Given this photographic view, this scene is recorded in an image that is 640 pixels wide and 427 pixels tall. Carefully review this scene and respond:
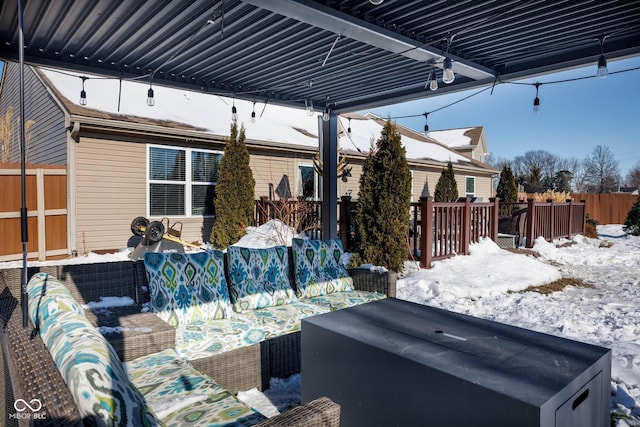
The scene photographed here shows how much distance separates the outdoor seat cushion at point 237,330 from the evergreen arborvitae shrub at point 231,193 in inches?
204

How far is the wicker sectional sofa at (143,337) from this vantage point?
1.50 m

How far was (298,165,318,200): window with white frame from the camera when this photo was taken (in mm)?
10774

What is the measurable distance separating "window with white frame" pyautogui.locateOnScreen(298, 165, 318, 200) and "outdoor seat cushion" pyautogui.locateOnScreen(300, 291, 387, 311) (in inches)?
275

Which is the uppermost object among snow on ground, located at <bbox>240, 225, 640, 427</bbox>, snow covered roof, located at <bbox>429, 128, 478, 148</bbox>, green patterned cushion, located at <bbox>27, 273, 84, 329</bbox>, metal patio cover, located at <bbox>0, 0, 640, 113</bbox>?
snow covered roof, located at <bbox>429, 128, 478, 148</bbox>

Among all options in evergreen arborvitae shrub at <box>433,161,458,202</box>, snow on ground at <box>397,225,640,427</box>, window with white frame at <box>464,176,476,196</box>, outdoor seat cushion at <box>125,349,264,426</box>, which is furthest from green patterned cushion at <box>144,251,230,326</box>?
window with white frame at <box>464,176,476,196</box>

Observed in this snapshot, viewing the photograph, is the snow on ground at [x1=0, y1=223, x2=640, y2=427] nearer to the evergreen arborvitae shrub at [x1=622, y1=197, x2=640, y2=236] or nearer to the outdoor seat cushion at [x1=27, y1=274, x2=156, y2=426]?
the outdoor seat cushion at [x1=27, y1=274, x2=156, y2=426]

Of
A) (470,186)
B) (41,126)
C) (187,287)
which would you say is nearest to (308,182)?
(41,126)

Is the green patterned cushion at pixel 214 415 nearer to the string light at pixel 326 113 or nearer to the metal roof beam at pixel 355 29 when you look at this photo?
the metal roof beam at pixel 355 29

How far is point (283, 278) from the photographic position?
3.68 m

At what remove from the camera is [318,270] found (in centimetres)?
396

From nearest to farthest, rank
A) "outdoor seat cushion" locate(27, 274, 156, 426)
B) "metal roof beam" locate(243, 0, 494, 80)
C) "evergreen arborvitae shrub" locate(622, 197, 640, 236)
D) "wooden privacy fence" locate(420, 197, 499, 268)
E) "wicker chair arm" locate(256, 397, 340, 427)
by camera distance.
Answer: "outdoor seat cushion" locate(27, 274, 156, 426) < "wicker chair arm" locate(256, 397, 340, 427) < "metal roof beam" locate(243, 0, 494, 80) < "wooden privacy fence" locate(420, 197, 499, 268) < "evergreen arborvitae shrub" locate(622, 197, 640, 236)

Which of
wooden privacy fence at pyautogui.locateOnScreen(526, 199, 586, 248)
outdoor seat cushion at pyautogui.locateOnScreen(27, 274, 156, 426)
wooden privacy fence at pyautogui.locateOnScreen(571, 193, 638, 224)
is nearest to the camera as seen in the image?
outdoor seat cushion at pyautogui.locateOnScreen(27, 274, 156, 426)

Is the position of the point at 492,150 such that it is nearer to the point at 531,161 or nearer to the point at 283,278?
the point at 531,161

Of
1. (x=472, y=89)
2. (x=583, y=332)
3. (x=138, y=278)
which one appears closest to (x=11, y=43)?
(x=138, y=278)
